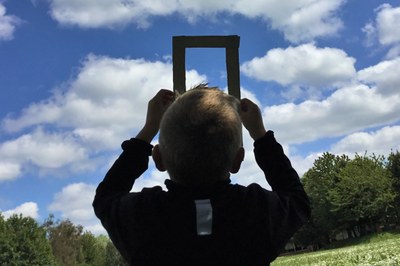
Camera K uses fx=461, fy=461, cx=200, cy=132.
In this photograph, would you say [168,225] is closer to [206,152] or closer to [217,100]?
[206,152]

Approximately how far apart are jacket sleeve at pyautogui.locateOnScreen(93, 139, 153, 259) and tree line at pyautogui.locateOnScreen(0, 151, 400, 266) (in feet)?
219

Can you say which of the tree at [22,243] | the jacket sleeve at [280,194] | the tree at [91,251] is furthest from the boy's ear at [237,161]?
the tree at [91,251]

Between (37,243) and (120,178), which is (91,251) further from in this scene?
(120,178)

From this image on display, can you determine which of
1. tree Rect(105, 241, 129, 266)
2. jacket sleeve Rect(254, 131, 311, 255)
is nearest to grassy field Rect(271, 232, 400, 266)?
jacket sleeve Rect(254, 131, 311, 255)

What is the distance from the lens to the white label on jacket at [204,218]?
1615 mm

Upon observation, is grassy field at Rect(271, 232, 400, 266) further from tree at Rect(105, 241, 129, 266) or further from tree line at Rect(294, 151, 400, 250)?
tree at Rect(105, 241, 129, 266)

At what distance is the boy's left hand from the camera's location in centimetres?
204

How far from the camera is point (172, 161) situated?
1.66 metres

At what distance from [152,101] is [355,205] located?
70953 mm

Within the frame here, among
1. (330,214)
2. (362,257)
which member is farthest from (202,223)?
(330,214)

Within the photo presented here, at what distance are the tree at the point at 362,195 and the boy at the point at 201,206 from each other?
6831 cm

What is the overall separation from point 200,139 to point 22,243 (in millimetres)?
69521

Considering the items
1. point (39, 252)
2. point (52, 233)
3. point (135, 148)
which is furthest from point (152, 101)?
point (52, 233)

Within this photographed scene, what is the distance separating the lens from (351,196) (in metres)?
67.7
